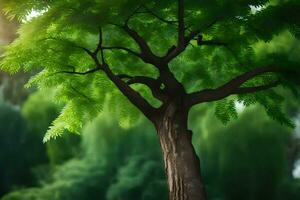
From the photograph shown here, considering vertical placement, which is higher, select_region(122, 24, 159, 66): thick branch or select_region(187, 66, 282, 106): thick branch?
select_region(122, 24, 159, 66): thick branch

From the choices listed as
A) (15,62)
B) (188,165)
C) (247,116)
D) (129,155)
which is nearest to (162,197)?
(129,155)

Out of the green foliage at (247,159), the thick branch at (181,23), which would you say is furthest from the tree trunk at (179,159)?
the green foliage at (247,159)

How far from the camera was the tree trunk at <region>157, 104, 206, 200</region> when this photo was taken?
4039 mm

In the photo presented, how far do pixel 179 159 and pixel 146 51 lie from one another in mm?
946

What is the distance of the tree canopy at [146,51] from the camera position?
3596mm

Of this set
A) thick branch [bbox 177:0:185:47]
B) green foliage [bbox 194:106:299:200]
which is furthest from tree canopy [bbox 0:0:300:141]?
green foliage [bbox 194:106:299:200]

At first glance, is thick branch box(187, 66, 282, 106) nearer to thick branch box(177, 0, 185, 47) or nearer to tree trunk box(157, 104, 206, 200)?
tree trunk box(157, 104, 206, 200)

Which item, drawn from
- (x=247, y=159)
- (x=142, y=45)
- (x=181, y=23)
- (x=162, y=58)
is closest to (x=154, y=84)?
(x=162, y=58)

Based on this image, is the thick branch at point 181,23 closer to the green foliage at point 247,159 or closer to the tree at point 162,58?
the tree at point 162,58

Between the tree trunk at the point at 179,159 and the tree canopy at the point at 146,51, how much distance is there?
20 centimetres

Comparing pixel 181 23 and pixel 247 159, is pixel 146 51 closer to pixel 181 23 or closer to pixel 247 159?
pixel 181 23

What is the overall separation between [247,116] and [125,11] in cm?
628

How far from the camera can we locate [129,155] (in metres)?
10.6

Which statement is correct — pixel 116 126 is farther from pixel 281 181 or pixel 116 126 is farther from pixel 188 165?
pixel 188 165
